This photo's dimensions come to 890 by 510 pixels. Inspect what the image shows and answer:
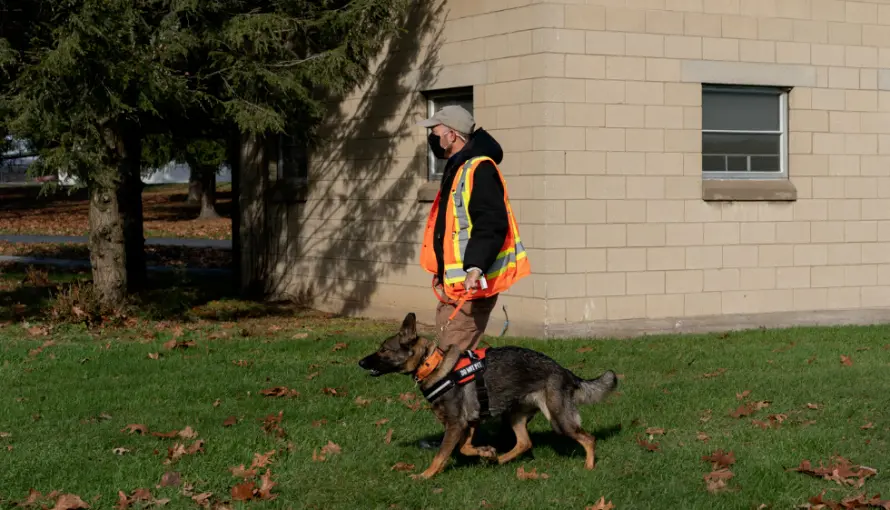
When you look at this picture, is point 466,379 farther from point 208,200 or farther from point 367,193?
point 208,200

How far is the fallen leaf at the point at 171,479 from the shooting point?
254 inches

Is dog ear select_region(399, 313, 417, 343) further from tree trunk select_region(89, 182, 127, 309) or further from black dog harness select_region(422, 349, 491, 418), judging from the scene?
tree trunk select_region(89, 182, 127, 309)

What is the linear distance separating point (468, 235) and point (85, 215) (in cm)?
3586

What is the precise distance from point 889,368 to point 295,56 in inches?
305

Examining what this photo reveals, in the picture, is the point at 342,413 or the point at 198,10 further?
the point at 198,10

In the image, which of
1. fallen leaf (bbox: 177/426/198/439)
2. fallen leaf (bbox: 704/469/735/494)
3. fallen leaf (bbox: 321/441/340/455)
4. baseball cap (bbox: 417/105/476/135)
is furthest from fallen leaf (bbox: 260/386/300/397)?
fallen leaf (bbox: 704/469/735/494)


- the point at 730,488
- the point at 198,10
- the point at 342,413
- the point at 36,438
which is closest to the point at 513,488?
the point at 730,488

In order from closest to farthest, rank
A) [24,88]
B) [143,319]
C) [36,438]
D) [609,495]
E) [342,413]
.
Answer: [609,495], [36,438], [342,413], [24,88], [143,319]

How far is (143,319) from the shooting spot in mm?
13945

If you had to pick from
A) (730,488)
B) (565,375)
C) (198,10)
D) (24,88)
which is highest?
(198,10)

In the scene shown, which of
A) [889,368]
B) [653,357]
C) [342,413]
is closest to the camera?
[342,413]

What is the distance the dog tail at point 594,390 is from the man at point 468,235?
706mm

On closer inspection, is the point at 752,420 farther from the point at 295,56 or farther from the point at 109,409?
the point at 295,56

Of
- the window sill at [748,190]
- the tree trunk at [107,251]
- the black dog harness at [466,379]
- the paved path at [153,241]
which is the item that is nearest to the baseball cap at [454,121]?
the black dog harness at [466,379]
